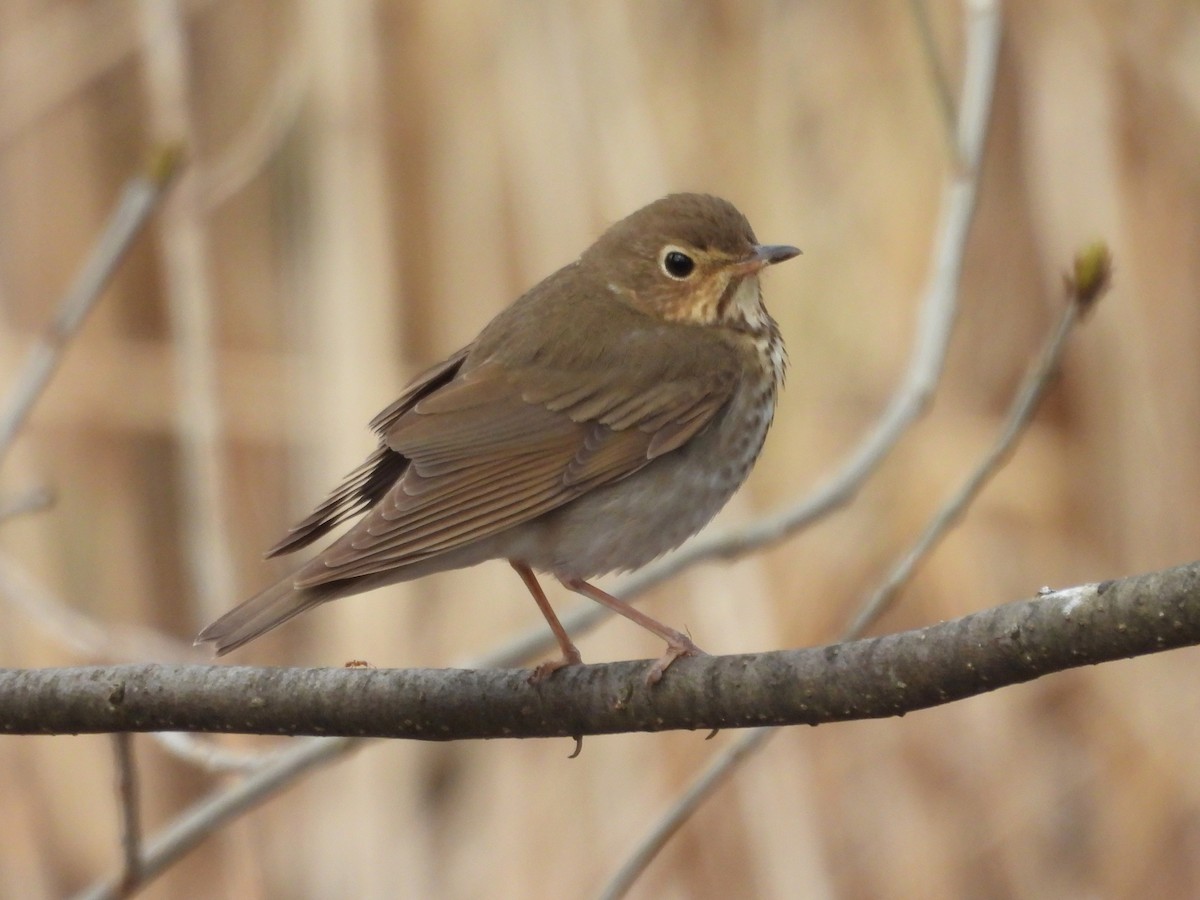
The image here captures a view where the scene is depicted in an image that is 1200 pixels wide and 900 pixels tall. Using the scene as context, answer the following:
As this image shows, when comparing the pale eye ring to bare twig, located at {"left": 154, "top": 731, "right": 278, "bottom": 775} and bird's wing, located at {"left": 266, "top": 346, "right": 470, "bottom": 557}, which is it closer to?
bird's wing, located at {"left": 266, "top": 346, "right": 470, "bottom": 557}

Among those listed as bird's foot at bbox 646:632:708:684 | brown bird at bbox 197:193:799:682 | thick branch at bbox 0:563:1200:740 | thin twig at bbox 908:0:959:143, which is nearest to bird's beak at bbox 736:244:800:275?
brown bird at bbox 197:193:799:682

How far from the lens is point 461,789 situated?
16.6ft

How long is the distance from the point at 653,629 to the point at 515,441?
1.44ft

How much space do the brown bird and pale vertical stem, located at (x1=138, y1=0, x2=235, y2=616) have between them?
1.70 meters

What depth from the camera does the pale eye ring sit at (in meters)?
3.32

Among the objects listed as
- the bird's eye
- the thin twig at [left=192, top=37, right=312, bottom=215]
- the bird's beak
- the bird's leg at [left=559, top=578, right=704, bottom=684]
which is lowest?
the bird's leg at [left=559, top=578, right=704, bottom=684]

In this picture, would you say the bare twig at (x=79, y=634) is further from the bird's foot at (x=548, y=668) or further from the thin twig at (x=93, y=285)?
the bird's foot at (x=548, y=668)

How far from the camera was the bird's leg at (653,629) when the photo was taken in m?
2.22

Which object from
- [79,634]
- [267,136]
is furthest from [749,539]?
[267,136]

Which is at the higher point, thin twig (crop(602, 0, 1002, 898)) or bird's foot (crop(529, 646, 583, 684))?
thin twig (crop(602, 0, 1002, 898))

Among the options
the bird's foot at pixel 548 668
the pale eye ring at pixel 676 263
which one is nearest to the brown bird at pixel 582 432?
the pale eye ring at pixel 676 263

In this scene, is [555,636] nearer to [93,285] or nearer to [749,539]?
[749,539]

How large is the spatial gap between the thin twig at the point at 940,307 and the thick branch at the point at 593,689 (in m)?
0.68

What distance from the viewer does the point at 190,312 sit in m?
4.75
